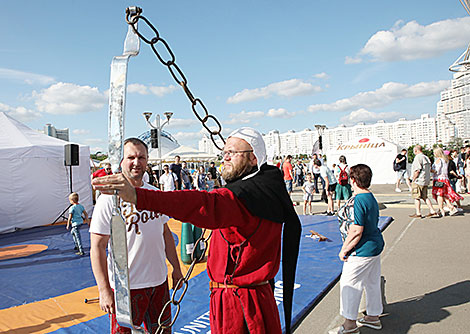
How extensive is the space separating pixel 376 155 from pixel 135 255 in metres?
19.0

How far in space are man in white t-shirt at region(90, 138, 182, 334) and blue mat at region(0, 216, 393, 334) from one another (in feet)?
4.33

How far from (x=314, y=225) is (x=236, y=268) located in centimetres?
727

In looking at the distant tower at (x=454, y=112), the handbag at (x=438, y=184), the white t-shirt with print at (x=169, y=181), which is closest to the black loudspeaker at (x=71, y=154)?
the white t-shirt with print at (x=169, y=181)

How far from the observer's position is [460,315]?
3648 mm

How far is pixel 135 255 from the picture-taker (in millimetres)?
2355

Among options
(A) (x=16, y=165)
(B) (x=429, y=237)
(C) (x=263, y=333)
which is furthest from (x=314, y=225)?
(A) (x=16, y=165)

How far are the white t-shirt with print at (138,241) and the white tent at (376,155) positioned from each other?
18086 millimetres

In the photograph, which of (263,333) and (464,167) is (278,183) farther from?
(464,167)

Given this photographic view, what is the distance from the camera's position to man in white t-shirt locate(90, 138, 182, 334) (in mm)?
2258

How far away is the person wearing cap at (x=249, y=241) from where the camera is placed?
1.62m

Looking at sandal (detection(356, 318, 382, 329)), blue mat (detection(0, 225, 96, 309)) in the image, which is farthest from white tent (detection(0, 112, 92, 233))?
sandal (detection(356, 318, 382, 329))

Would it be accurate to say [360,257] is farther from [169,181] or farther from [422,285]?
[169,181]

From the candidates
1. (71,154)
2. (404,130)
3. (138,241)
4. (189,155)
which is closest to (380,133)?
(404,130)

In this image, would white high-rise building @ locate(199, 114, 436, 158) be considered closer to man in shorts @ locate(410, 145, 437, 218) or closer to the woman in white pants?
man in shorts @ locate(410, 145, 437, 218)
